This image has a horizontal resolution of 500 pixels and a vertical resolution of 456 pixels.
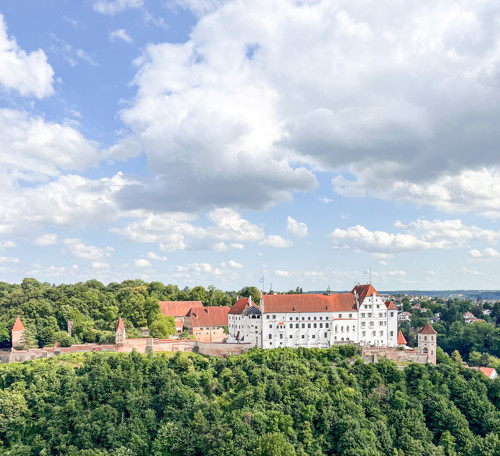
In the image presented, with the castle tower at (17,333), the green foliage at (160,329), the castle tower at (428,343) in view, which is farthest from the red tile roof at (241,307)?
the castle tower at (17,333)

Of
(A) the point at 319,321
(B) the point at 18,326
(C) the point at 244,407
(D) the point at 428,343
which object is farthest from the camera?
(B) the point at 18,326

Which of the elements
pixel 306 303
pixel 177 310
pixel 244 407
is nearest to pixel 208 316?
pixel 177 310

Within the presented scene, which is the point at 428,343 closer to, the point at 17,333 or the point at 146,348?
the point at 146,348

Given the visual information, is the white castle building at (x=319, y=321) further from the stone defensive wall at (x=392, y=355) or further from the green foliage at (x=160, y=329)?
the green foliage at (x=160, y=329)

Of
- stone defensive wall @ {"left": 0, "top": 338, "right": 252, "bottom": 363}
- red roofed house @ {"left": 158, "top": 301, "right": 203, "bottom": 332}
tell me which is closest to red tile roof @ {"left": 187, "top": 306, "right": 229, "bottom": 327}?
red roofed house @ {"left": 158, "top": 301, "right": 203, "bottom": 332}

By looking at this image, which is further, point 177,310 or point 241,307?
point 177,310

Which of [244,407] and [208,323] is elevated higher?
[208,323]

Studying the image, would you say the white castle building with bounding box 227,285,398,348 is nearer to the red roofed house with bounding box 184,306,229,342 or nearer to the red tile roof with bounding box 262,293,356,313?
the red tile roof with bounding box 262,293,356,313

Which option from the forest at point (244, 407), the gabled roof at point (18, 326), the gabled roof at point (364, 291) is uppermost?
the gabled roof at point (364, 291)
